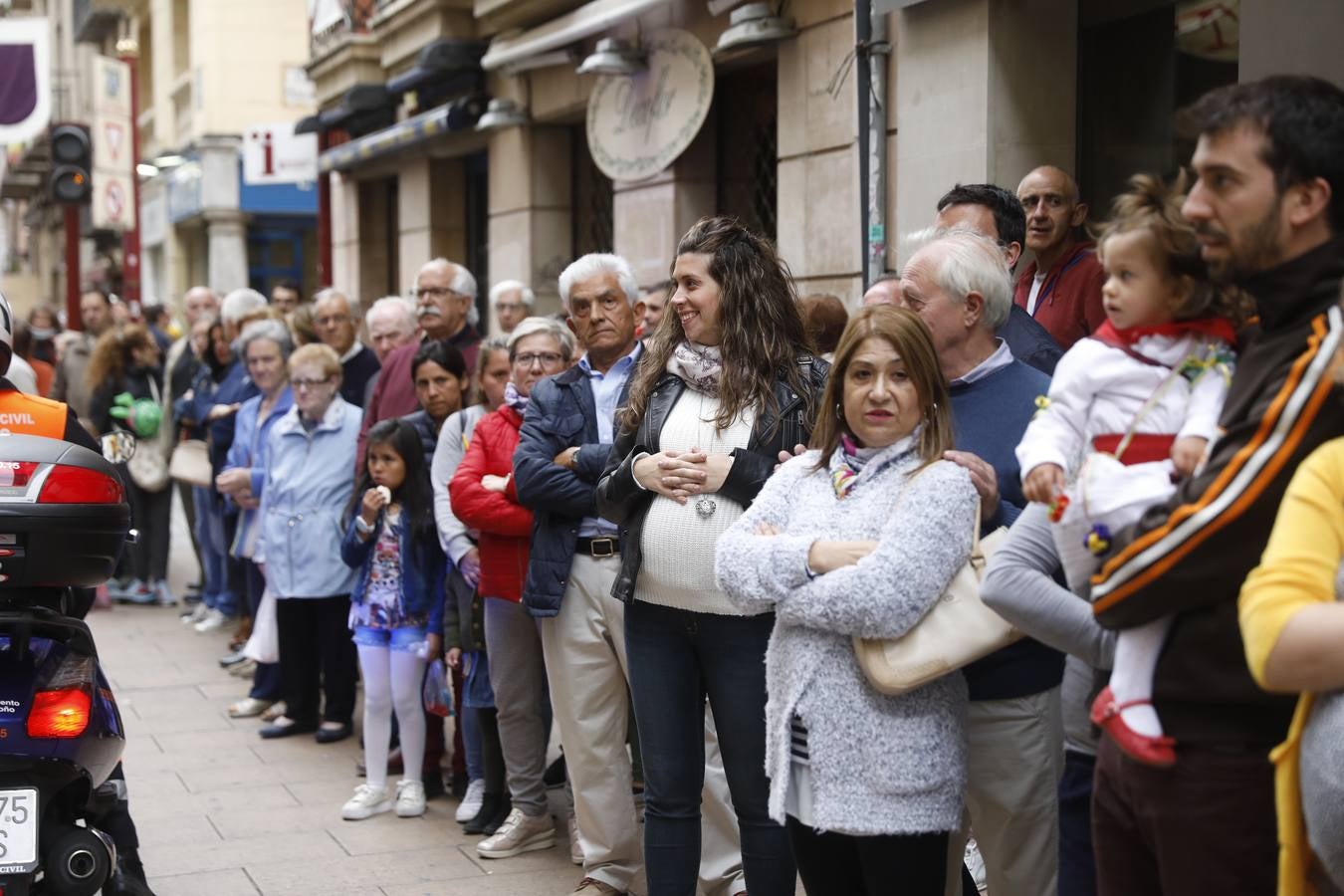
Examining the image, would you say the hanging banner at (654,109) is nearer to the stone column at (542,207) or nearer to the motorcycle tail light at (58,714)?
the stone column at (542,207)

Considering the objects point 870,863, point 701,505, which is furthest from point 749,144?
point 870,863

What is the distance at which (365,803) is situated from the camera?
659 centimetres

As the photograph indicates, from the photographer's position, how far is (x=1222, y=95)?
2549mm

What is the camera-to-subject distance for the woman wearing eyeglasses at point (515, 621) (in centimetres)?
601

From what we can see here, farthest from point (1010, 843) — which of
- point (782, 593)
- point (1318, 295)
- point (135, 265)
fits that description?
point (135, 265)

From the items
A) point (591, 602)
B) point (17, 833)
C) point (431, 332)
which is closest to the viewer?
point (17, 833)

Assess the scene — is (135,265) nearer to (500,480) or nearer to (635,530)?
(500,480)

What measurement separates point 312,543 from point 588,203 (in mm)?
6365

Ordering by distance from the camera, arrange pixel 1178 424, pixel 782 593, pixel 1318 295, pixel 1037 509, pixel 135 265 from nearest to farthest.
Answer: pixel 1318 295 < pixel 1178 424 < pixel 1037 509 < pixel 782 593 < pixel 135 265

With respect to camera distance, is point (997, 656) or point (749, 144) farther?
point (749, 144)

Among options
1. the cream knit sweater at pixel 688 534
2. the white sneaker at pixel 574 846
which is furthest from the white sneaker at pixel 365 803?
the cream knit sweater at pixel 688 534

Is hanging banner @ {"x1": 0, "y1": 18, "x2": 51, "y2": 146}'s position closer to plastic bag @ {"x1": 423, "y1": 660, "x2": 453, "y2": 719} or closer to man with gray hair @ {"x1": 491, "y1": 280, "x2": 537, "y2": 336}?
man with gray hair @ {"x1": 491, "y1": 280, "x2": 537, "y2": 336}

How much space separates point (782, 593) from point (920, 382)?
1.88 ft

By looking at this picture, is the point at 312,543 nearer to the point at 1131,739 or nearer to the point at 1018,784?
the point at 1018,784
